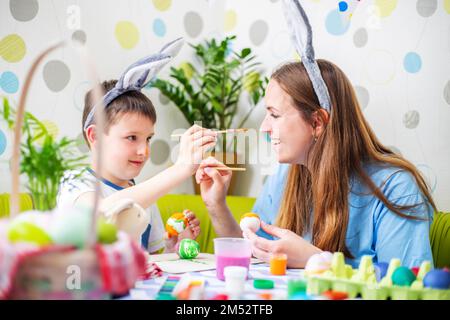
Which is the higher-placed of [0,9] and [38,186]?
[0,9]

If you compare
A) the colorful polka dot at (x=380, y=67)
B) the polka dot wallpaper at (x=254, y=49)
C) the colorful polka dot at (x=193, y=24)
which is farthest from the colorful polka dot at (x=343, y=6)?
the colorful polka dot at (x=193, y=24)

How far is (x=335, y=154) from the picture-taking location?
116 cm

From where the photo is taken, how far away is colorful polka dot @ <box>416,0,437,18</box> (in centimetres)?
113

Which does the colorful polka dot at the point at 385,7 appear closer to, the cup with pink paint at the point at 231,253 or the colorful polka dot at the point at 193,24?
the colorful polka dot at the point at 193,24

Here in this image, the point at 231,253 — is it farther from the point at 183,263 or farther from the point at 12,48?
the point at 12,48

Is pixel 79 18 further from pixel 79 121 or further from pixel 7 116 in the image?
pixel 7 116

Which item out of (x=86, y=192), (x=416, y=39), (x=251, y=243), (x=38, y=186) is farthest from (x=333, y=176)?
(x=38, y=186)

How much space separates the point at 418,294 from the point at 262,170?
1055mm

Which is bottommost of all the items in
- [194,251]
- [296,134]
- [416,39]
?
A: [194,251]

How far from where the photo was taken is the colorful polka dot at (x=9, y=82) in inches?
37.0

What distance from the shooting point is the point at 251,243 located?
99 cm

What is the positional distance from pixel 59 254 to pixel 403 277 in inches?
19.8

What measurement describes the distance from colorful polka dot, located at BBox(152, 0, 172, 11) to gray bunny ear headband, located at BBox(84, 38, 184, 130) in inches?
21.3

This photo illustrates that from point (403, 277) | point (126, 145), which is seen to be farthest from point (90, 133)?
point (403, 277)
